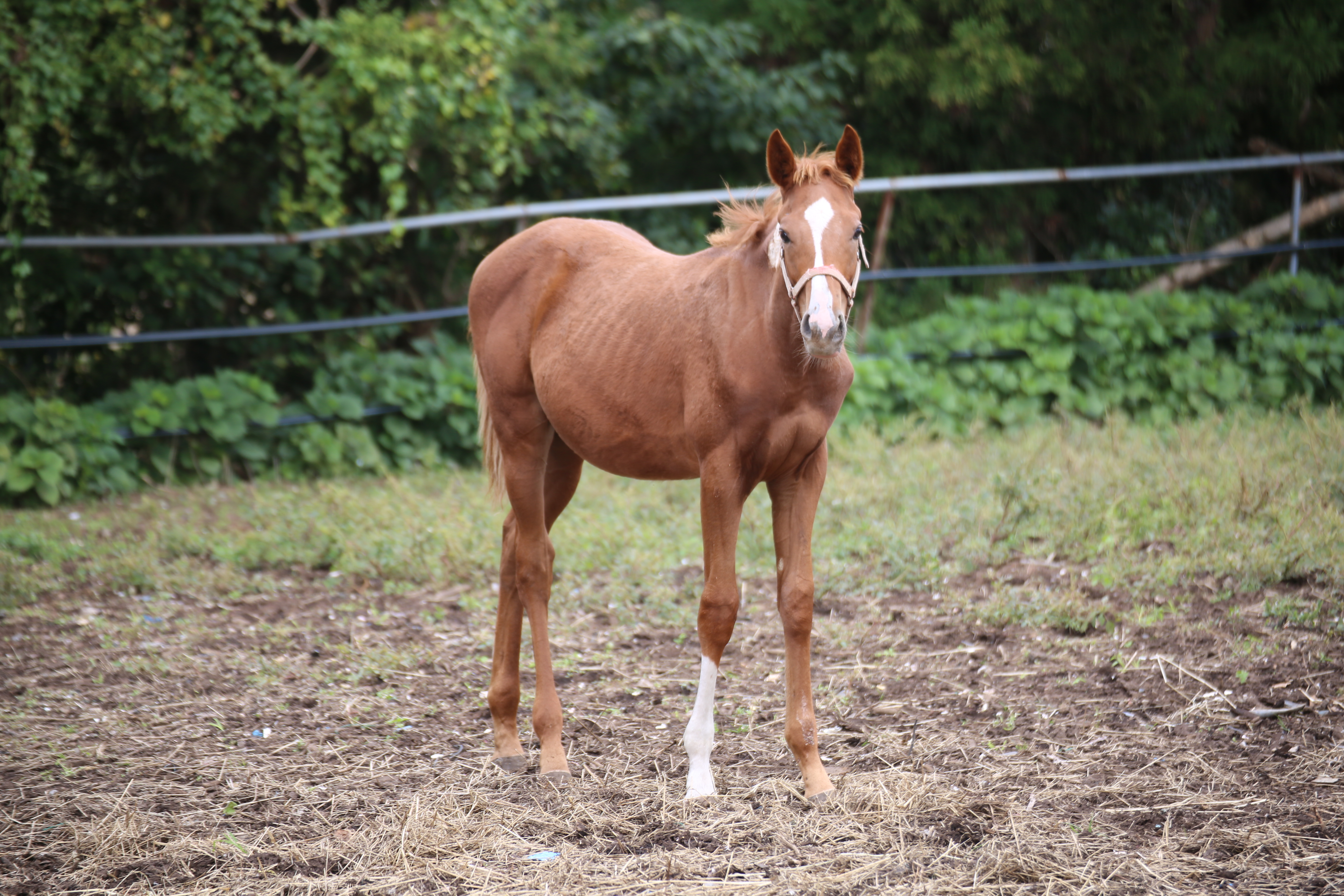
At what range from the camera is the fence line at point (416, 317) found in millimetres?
7016

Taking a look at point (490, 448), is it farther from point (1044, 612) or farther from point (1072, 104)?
point (1072, 104)

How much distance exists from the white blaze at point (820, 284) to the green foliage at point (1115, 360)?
→ 4.52m

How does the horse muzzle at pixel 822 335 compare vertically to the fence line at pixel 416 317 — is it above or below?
above

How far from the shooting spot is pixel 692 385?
3211mm

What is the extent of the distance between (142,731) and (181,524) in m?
2.56

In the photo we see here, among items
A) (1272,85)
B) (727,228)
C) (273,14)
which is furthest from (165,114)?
(1272,85)

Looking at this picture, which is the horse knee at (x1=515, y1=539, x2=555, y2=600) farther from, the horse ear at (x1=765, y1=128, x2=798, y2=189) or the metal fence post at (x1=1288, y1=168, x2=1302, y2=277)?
the metal fence post at (x1=1288, y1=168, x2=1302, y2=277)

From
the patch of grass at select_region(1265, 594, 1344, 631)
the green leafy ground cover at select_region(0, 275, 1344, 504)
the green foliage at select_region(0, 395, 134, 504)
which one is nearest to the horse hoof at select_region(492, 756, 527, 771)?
the patch of grass at select_region(1265, 594, 1344, 631)

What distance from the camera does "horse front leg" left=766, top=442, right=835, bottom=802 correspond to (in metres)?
3.23

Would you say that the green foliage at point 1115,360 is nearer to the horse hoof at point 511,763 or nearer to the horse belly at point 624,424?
the horse belly at point 624,424

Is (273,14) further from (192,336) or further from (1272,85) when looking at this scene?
(1272,85)

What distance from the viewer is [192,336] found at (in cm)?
707

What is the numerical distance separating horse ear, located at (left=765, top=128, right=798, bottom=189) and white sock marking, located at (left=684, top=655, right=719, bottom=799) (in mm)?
1391

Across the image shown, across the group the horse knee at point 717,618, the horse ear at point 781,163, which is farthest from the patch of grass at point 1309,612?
the horse ear at point 781,163
